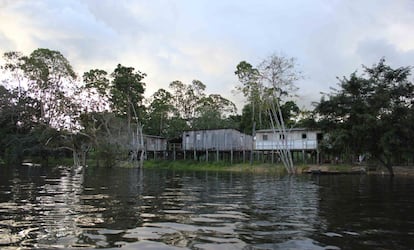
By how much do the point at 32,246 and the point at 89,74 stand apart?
61995 mm

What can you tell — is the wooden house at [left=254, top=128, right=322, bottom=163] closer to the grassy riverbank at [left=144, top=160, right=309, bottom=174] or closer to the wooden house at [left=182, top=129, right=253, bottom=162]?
the wooden house at [left=182, top=129, right=253, bottom=162]

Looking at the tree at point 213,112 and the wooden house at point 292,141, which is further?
the tree at point 213,112

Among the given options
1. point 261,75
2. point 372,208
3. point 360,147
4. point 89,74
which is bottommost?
point 372,208

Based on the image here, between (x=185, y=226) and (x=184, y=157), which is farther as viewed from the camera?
(x=184, y=157)

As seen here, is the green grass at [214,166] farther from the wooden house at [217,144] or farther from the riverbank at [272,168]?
the wooden house at [217,144]

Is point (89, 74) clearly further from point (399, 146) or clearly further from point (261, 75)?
point (399, 146)

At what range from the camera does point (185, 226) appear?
10.5 metres

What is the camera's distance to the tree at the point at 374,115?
40.8 meters

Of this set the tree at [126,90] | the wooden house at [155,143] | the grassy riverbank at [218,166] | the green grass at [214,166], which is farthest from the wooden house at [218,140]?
the tree at [126,90]

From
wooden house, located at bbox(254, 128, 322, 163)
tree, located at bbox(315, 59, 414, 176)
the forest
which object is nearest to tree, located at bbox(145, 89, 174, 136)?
the forest

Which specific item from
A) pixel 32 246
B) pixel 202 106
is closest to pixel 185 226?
pixel 32 246

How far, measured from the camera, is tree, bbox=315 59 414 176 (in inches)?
1604

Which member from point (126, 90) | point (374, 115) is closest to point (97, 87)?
point (126, 90)

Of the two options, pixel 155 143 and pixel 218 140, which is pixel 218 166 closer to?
pixel 218 140
